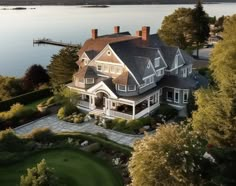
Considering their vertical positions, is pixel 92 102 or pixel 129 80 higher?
pixel 129 80

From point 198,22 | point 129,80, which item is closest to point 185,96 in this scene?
point 129,80

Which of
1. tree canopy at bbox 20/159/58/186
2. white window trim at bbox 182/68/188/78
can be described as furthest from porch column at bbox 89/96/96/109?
tree canopy at bbox 20/159/58/186

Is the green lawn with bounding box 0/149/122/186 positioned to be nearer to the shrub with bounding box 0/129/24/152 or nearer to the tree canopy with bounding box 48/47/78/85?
the shrub with bounding box 0/129/24/152

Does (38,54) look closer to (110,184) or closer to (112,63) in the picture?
(112,63)

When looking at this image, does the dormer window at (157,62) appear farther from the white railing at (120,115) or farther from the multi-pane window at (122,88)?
the white railing at (120,115)

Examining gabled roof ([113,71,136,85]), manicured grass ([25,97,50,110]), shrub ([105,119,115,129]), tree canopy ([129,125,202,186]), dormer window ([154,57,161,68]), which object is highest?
dormer window ([154,57,161,68])

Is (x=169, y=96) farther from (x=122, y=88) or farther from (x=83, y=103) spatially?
(x=83, y=103)
